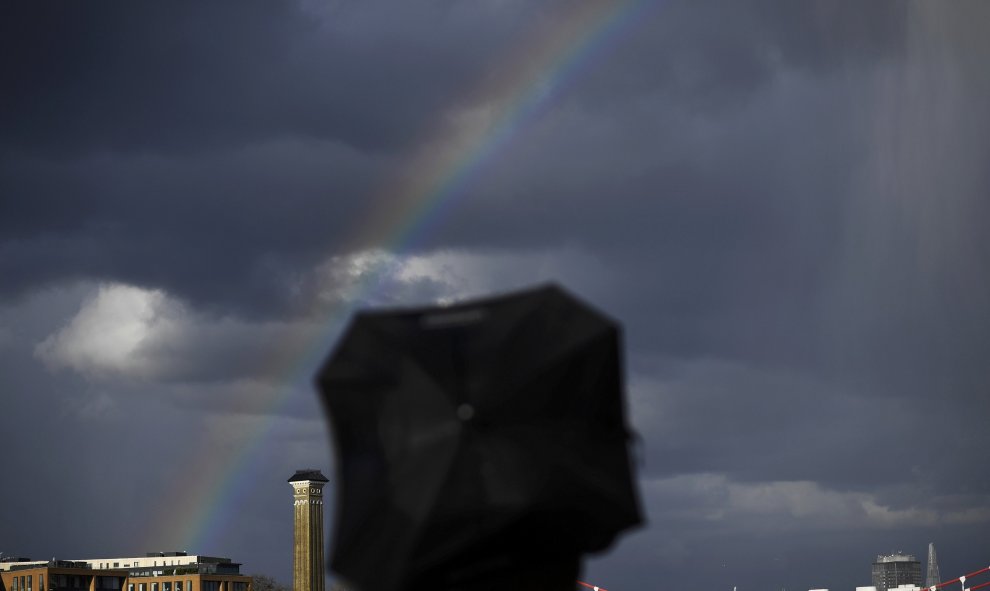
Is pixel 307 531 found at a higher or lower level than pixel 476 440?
higher

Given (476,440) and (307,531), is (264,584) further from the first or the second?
(476,440)

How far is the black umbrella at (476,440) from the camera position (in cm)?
400

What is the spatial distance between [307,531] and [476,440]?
375ft

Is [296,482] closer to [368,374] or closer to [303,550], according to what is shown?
[303,550]

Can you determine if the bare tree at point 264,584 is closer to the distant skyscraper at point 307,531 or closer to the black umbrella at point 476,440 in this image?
the distant skyscraper at point 307,531

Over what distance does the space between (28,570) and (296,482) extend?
5351 centimetres

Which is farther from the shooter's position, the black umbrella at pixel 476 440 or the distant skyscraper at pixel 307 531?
the distant skyscraper at pixel 307 531

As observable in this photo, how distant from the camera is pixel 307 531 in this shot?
377 ft

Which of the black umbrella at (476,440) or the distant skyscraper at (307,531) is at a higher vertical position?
the distant skyscraper at (307,531)

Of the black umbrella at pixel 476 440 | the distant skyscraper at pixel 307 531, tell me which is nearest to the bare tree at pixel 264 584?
the distant skyscraper at pixel 307 531

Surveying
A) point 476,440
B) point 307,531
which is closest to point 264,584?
point 307,531

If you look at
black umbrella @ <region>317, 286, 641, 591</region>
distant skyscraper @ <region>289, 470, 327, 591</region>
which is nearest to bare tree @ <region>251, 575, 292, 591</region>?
distant skyscraper @ <region>289, 470, 327, 591</region>

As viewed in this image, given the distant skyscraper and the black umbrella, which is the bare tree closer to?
the distant skyscraper

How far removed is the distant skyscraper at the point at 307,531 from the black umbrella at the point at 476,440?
4423 inches
